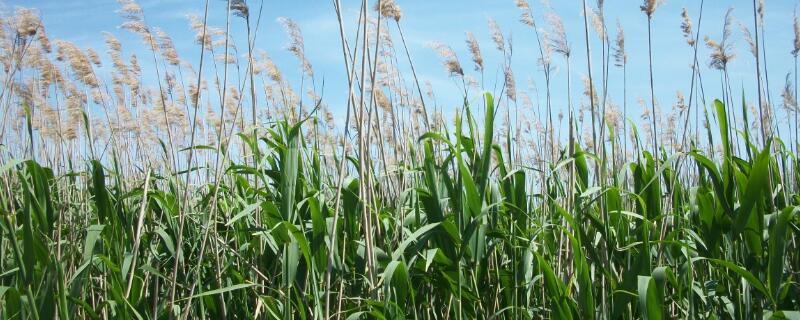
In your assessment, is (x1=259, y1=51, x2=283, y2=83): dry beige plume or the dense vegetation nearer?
the dense vegetation

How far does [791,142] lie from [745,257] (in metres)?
0.91

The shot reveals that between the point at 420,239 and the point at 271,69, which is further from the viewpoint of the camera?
the point at 271,69

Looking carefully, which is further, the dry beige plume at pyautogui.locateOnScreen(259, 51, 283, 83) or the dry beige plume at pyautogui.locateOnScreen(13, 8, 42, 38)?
the dry beige plume at pyautogui.locateOnScreen(259, 51, 283, 83)

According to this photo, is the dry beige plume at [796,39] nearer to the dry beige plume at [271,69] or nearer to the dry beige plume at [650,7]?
the dry beige plume at [650,7]

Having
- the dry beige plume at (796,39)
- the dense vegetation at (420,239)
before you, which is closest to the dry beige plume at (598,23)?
the dense vegetation at (420,239)

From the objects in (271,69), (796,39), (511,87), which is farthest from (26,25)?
(796,39)

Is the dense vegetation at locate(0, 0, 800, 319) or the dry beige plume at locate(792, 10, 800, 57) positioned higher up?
the dry beige plume at locate(792, 10, 800, 57)

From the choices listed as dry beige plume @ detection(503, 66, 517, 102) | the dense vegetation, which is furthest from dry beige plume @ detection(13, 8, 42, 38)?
dry beige plume @ detection(503, 66, 517, 102)

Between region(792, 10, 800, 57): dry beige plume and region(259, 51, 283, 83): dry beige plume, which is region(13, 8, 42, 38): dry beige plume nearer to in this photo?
region(259, 51, 283, 83): dry beige plume

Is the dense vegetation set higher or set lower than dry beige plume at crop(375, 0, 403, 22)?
lower

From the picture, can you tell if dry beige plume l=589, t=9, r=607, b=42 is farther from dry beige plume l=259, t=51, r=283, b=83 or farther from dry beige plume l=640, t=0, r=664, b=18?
dry beige plume l=259, t=51, r=283, b=83

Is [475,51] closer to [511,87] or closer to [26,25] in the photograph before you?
[511,87]

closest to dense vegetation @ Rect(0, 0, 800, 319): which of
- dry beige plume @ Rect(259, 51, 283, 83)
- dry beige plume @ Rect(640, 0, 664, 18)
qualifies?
dry beige plume @ Rect(640, 0, 664, 18)

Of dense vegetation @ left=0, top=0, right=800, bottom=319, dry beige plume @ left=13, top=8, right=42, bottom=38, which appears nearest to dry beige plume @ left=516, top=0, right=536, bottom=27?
dense vegetation @ left=0, top=0, right=800, bottom=319
